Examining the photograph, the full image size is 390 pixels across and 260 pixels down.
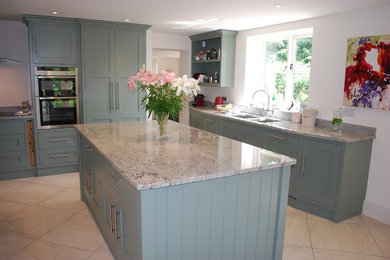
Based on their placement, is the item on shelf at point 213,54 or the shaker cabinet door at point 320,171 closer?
the shaker cabinet door at point 320,171

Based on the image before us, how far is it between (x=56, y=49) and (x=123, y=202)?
3263mm

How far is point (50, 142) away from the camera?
462 cm

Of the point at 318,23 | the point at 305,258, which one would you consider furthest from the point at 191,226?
the point at 318,23

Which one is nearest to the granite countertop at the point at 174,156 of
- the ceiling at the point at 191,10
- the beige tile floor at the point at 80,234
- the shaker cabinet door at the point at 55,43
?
the beige tile floor at the point at 80,234

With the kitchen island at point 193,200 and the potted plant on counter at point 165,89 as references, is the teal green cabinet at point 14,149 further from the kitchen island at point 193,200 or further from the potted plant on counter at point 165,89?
the potted plant on counter at point 165,89

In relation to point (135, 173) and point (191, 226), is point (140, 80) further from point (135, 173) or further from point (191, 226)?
point (191, 226)

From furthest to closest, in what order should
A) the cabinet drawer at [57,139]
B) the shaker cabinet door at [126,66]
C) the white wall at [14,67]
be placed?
the shaker cabinet door at [126,66] < the white wall at [14,67] < the cabinet drawer at [57,139]

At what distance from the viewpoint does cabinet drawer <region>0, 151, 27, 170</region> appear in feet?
14.3

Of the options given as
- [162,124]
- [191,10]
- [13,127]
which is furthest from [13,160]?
[191,10]

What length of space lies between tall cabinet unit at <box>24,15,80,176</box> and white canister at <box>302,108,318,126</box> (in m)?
3.31

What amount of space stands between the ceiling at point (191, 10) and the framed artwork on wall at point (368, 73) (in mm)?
390

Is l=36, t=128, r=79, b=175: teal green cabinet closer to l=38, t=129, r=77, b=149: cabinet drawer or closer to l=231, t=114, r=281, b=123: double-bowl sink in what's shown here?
l=38, t=129, r=77, b=149: cabinet drawer

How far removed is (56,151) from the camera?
15.3 feet

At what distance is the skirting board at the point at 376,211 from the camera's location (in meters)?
3.36
